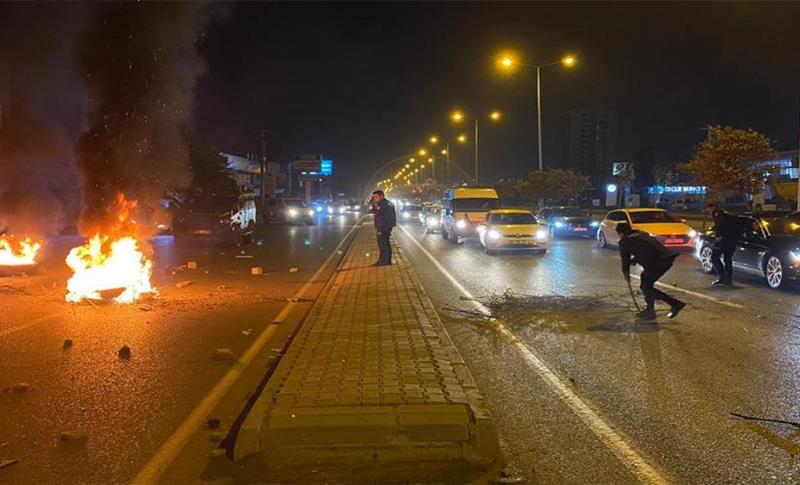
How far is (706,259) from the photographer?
51.3ft

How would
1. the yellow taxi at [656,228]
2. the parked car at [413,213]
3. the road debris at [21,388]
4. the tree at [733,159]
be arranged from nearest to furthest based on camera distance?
the road debris at [21,388] < the yellow taxi at [656,228] < the tree at [733,159] < the parked car at [413,213]

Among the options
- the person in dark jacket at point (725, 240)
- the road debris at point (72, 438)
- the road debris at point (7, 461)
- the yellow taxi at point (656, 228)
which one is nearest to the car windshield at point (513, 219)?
the yellow taxi at point (656, 228)

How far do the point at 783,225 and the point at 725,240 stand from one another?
66.2 inches

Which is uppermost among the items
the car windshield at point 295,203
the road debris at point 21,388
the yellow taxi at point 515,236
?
the car windshield at point 295,203

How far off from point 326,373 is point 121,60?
11.1 metres

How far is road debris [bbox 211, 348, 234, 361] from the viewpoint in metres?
7.51

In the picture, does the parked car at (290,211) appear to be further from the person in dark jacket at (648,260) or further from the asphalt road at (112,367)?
the person in dark jacket at (648,260)

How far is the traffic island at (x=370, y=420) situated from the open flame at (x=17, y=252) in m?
11.6

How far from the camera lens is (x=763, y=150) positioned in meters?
28.8

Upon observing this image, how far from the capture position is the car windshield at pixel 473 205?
27.8 metres

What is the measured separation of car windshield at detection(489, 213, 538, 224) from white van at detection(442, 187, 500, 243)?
376 centimetres

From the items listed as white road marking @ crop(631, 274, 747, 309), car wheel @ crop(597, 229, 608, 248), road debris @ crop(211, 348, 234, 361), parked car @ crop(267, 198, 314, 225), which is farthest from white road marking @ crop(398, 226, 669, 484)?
parked car @ crop(267, 198, 314, 225)

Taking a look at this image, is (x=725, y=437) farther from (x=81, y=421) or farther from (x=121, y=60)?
(x=121, y=60)

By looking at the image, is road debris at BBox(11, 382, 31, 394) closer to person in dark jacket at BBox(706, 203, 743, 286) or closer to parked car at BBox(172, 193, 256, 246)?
person in dark jacket at BBox(706, 203, 743, 286)
